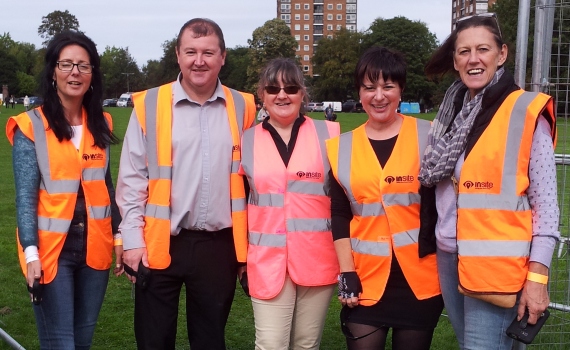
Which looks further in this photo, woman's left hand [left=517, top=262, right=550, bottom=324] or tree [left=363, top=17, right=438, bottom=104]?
tree [left=363, top=17, right=438, bottom=104]

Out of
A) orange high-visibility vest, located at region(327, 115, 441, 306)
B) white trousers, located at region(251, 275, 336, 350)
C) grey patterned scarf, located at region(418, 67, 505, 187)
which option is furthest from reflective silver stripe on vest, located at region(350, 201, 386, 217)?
white trousers, located at region(251, 275, 336, 350)

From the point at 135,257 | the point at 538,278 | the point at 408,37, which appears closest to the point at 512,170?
the point at 538,278

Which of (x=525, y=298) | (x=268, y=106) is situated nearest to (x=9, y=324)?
(x=268, y=106)

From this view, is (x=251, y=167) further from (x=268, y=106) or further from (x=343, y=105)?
(x=343, y=105)

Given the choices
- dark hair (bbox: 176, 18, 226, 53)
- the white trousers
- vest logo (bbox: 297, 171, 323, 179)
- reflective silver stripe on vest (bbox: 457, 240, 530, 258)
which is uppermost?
dark hair (bbox: 176, 18, 226, 53)

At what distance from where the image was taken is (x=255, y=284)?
363 cm

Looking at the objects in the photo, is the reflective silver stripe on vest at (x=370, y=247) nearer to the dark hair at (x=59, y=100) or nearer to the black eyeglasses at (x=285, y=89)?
the black eyeglasses at (x=285, y=89)

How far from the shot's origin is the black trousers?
371 centimetres

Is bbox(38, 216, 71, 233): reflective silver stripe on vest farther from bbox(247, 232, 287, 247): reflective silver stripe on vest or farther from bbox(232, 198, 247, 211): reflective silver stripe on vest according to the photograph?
bbox(247, 232, 287, 247): reflective silver stripe on vest

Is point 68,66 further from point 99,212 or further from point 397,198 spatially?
point 397,198

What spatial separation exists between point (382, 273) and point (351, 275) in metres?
0.17

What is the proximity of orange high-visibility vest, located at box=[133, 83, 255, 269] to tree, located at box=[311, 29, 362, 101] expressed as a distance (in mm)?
83053

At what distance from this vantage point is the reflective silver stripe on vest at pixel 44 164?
11.2 ft

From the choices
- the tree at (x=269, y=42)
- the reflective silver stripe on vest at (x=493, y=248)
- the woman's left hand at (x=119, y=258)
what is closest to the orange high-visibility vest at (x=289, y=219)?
the woman's left hand at (x=119, y=258)
